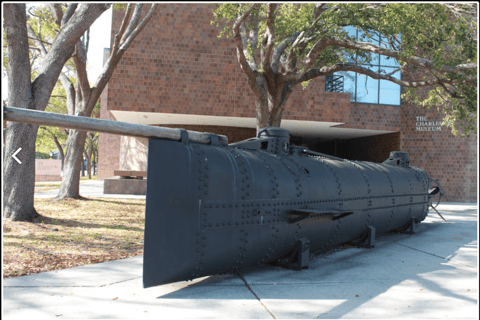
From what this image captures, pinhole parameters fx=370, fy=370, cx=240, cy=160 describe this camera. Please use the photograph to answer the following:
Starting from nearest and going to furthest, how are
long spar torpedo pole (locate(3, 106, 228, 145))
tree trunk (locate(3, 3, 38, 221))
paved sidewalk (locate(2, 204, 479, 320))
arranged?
1. long spar torpedo pole (locate(3, 106, 228, 145))
2. paved sidewalk (locate(2, 204, 479, 320))
3. tree trunk (locate(3, 3, 38, 221))

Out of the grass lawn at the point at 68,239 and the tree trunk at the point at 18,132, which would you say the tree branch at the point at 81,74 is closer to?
the grass lawn at the point at 68,239

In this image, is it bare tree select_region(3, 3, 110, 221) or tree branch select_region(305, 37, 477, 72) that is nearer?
bare tree select_region(3, 3, 110, 221)

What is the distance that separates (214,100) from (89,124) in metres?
13.1

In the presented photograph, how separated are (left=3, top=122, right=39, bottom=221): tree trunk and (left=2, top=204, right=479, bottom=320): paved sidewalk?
3841 mm

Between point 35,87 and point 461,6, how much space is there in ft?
34.8

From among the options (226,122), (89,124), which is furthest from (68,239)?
(226,122)

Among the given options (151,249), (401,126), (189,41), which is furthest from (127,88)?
(401,126)

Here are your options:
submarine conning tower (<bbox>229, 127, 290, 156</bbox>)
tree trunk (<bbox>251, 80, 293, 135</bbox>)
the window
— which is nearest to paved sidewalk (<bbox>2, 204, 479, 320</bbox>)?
submarine conning tower (<bbox>229, 127, 290, 156</bbox>)

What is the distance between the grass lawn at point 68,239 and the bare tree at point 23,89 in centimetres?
58

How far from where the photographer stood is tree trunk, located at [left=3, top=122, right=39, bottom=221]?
8.05 meters

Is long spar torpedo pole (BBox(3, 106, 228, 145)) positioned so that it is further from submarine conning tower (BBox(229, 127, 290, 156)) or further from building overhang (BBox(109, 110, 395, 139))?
building overhang (BBox(109, 110, 395, 139))

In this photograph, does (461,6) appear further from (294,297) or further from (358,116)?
(358,116)

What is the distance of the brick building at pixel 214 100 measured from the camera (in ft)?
53.5

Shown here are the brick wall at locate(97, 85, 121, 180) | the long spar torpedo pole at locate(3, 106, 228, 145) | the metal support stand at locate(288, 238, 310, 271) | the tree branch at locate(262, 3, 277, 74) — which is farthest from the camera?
the brick wall at locate(97, 85, 121, 180)
